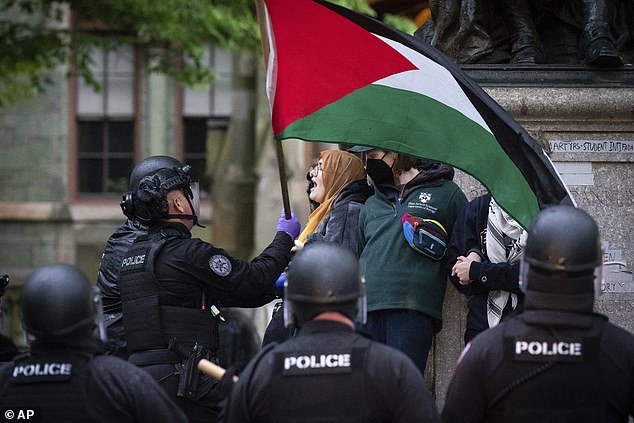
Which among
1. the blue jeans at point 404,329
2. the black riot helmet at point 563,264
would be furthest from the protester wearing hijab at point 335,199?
the black riot helmet at point 563,264

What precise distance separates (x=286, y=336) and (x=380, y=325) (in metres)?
0.58

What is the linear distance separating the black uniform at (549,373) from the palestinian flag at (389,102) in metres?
1.56

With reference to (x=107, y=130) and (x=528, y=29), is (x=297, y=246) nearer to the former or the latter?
(x=528, y=29)

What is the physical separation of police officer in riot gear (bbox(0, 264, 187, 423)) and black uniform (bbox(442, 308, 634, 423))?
1.00 metres

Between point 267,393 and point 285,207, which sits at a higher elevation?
point 285,207

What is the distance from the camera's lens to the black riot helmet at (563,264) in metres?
4.70

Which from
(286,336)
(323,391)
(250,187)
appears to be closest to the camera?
(323,391)

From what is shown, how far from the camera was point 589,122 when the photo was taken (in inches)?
285

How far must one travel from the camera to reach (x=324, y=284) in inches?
187

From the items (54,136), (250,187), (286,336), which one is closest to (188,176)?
(286,336)

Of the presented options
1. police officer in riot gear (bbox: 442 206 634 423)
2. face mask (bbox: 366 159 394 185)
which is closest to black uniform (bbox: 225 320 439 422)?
police officer in riot gear (bbox: 442 206 634 423)

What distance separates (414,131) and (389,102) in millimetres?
194

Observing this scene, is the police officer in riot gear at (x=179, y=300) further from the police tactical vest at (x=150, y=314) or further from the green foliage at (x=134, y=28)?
the green foliage at (x=134, y=28)

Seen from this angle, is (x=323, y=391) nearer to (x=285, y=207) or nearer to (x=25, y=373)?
(x=25, y=373)
